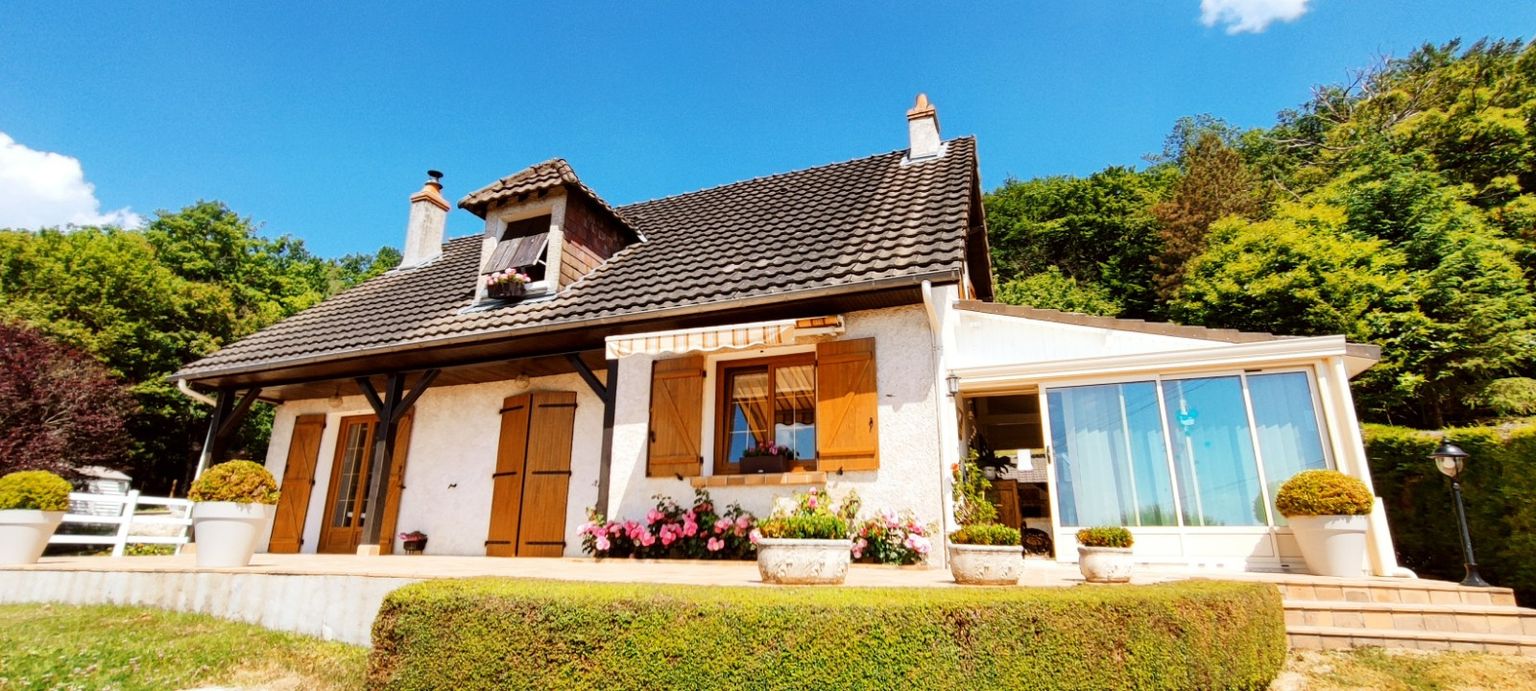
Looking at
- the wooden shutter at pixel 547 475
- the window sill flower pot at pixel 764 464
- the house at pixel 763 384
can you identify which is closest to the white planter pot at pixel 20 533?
the house at pixel 763 384

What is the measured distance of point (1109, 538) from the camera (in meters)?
5.65

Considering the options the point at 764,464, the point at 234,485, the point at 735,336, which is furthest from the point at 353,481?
the point at 735,336

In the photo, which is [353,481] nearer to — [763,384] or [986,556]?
[763,384]

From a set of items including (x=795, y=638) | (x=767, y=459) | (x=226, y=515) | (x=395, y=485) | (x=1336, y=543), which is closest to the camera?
(x=795, y=638)

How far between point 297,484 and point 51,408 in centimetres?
850

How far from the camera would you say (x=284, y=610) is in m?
5.68

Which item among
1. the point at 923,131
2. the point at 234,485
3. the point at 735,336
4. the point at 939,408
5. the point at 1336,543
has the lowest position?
the point at 1336,543

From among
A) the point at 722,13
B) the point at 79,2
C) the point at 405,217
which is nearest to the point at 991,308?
the point at 722,13

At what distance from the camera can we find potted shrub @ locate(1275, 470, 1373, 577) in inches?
260

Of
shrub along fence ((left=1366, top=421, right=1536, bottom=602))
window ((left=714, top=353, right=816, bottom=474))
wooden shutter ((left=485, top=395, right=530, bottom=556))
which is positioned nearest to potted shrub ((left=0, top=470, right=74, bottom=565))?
wooden shutter ((left=485, top=395, right=530, bottom=556))

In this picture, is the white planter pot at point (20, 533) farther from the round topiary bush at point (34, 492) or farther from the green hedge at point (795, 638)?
the green hedge at point (795, 638)

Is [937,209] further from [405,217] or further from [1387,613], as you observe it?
[405,217]

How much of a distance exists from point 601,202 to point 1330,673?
11462 mm

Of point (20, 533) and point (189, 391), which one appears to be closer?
point (20, 533)
